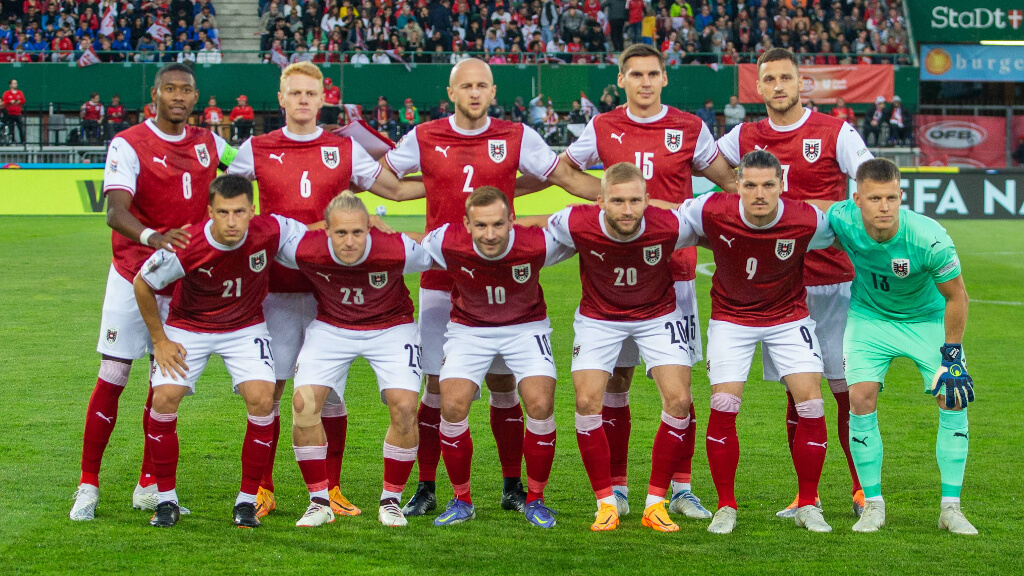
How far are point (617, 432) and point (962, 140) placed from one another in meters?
21.2

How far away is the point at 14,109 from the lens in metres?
24.5

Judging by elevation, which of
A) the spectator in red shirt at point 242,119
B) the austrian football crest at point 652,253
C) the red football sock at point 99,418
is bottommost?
the red football sock at point 99,418

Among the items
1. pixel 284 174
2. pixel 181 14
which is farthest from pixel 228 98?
pixel 284 174

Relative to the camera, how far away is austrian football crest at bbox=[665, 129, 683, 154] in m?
6.15

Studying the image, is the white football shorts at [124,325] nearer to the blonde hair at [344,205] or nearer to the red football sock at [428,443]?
the blonde hair at [344,205]

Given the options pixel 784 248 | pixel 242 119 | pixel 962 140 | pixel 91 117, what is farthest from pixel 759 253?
pixel 91 117

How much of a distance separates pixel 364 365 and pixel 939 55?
23035 mm

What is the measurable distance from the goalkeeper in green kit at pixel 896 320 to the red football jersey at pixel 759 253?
0.20 meters

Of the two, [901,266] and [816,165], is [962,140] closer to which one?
[816,165]

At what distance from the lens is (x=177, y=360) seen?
556cm

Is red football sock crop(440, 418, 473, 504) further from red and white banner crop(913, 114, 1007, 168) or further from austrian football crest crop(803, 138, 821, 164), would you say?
red and white banner crop(913, 114, 1007, 168)

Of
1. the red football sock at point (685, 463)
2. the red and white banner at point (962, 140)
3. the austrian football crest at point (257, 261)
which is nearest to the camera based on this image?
the austrian football crest at point (257, 261)

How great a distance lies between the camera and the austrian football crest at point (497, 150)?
6094mm

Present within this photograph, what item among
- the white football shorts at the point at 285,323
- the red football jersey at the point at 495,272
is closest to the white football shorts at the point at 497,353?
the red football jersey at the point at 495,272
